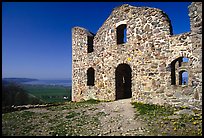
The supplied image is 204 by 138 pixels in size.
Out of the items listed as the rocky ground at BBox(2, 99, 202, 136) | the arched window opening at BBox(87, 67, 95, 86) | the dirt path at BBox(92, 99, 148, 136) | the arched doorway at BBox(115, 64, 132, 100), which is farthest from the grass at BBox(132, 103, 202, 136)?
the arched window opening at BBox(87, 67, 95, 86)

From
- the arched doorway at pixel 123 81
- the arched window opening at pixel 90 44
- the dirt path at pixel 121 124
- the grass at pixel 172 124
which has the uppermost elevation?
the arched window opening at pixel 90 44

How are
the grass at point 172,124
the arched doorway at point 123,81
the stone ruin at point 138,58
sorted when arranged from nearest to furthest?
1. the grass at point 172,124
2. the stone ruin at point 138,58
3. the arched doorway at point 123,81

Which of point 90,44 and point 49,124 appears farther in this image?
point 90,44

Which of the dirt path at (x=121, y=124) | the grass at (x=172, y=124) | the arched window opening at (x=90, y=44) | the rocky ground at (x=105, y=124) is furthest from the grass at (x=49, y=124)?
the arched window opening at (x=90, y=44)

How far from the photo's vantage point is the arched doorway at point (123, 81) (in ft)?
43.1

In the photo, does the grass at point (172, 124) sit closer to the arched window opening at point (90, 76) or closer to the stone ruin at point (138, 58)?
the stone ruin at point (138, 58)

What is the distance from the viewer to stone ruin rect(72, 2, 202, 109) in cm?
935

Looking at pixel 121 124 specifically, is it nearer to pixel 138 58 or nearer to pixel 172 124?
pixel 172 124

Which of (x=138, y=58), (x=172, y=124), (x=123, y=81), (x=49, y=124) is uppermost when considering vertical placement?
Result: (x=138, y=58)

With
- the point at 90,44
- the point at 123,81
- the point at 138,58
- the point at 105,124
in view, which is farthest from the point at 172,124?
the point at 90,44

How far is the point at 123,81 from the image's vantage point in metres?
13.8

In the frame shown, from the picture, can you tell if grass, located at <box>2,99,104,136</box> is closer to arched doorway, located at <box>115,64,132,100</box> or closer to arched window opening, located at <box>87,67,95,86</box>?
arched doorway, located at <box>115,64,132,100</box>

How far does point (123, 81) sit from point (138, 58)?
8.90 ft

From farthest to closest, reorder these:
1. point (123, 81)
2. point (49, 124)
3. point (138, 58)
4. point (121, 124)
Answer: point (123, 81), point (138, 58), point (49, 124), point (121, 124)
